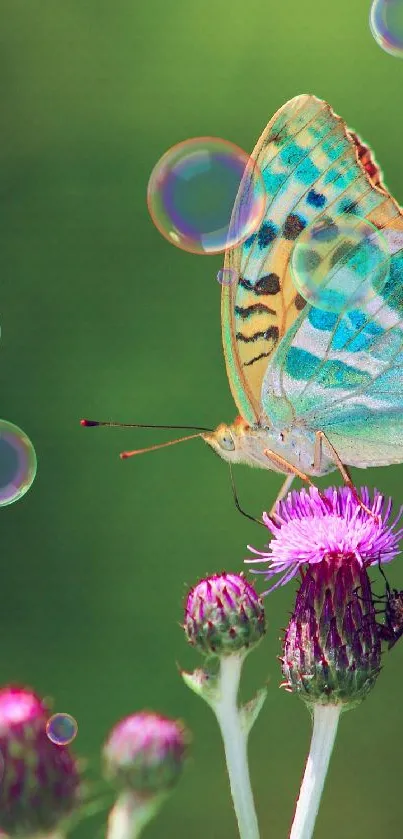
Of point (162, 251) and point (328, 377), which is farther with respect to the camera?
point (162, 251)

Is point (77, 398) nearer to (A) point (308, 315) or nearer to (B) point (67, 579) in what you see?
(B) point (67, 579)

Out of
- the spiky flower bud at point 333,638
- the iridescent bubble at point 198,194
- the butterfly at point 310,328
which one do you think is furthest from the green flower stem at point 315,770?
the iridescent bubble at point 198,194

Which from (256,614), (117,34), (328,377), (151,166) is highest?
(117,34)

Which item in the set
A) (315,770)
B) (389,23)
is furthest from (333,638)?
(389,23)

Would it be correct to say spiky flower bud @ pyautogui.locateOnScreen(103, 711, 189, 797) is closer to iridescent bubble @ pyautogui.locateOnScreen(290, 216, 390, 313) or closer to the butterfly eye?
the butterfly eye

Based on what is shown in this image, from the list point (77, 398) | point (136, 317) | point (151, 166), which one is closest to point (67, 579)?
point (77, 398)

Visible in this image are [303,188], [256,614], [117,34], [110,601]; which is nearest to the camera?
[256,614]

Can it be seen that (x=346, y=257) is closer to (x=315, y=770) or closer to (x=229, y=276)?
(x=229, y=276)
